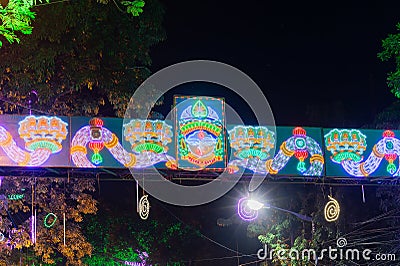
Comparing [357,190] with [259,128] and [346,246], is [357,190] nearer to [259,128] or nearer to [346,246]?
[346,246]

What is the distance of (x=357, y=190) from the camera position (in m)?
12.5

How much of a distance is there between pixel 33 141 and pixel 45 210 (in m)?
2.52

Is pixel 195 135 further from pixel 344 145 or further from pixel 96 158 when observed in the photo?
A: pixel 344 145

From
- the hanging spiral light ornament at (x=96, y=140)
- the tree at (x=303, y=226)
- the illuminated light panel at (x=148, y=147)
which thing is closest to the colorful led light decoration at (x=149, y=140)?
the illuminated light panel at (x=148, y=147)

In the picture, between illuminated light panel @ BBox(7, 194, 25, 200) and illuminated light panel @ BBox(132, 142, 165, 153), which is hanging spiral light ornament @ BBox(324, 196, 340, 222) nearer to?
illuminated light panel @ BBox(132, 142, 165, 153)

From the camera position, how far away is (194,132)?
8117 millimetres

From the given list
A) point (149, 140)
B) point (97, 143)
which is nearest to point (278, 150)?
point (149, 140)

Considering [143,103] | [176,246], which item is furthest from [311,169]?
[176,246]

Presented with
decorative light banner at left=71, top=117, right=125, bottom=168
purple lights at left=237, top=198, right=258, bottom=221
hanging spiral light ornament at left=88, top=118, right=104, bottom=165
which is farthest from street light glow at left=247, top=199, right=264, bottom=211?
hanging spiral light ornament at left=88, top=118, right=104, bottom=165

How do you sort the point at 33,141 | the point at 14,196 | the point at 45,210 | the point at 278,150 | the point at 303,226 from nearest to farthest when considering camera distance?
the point at 33,141, the point at 278,150, the point at 14,196, the point at 45,210, the point at 303,226

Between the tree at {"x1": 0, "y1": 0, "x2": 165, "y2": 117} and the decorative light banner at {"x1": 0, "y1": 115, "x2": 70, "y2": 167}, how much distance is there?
0.34 m

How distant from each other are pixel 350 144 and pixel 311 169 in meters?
0.65

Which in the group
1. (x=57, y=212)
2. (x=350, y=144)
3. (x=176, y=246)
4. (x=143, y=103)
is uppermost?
(x=143, y=103)

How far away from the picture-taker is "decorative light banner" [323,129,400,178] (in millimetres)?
8648
